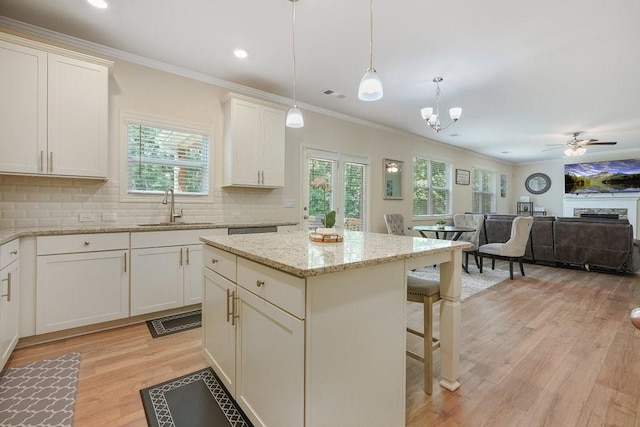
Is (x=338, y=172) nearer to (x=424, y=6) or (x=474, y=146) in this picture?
(x=424, y=6)

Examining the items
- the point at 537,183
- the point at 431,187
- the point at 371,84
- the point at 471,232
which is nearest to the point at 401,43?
the point at 371,84

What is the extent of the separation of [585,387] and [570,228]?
4.21 metres

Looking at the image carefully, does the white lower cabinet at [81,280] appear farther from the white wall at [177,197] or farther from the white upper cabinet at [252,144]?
the white upper cabinet at [252,144]

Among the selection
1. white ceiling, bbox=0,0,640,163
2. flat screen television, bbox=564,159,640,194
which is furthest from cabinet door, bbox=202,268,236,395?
flat screen television, bbox=564,159,640,194

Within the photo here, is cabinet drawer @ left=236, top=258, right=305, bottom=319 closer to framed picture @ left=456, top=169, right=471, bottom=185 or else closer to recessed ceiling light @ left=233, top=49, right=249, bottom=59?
recessed ceiling light @ left=233, top=49, right=249, bottom=59

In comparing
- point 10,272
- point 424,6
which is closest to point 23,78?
point 10,272

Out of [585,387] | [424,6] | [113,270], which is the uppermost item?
[424,6]

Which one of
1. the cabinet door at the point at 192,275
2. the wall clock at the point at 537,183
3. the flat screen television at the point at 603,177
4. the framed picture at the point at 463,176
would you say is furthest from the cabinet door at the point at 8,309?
the wall clock at the point at 537,183

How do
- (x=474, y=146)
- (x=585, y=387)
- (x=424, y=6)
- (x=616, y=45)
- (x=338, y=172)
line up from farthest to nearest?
1. (x=474, y=146)
2. (x=338, y=172)
3. (x=616, y=45)
4. (x=424, y=6)
5. (x=585, y=387)

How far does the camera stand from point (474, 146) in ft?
24.6

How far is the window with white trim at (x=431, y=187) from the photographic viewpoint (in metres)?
6.55

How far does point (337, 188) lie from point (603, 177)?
26.2 feet

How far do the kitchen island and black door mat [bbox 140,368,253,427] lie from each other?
11 centimetres

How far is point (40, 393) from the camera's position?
1760 millimetres
